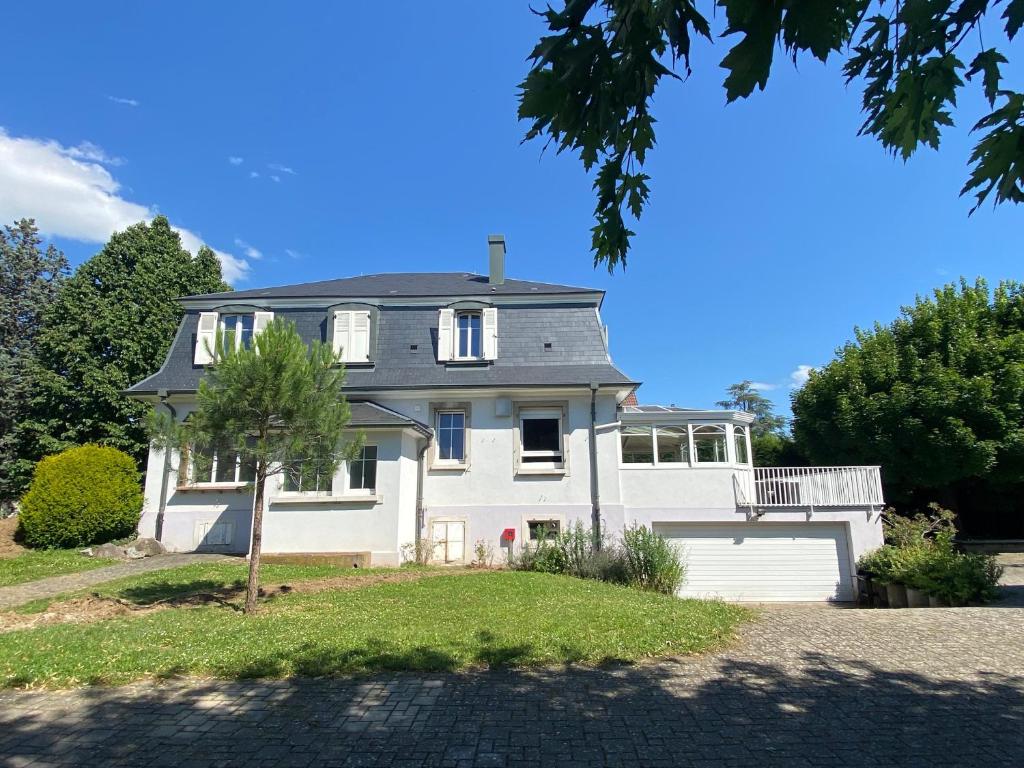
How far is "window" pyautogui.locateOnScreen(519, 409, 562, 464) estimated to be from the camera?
52.1 ft

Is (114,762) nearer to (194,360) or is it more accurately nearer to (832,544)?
(194,360)

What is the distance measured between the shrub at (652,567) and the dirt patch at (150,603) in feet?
15.4

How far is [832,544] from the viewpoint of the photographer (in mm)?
15375

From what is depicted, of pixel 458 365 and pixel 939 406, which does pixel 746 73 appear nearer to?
pixel 458 365

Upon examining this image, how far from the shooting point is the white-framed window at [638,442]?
53.9 feet

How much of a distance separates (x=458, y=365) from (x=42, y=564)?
10.8m

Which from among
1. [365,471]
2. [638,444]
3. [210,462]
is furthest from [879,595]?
[210,462]

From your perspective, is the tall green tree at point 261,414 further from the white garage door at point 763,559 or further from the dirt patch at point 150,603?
the white garage door at point 763,559

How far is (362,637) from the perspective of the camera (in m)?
6.29

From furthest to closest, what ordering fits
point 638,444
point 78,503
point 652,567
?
point 638,444 → point 78,503 → point 652,567

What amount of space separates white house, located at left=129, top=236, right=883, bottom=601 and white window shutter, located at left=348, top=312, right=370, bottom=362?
4 cm

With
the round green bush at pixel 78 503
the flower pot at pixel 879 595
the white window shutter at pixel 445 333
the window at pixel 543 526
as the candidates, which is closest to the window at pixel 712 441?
the window at pixel 543 526

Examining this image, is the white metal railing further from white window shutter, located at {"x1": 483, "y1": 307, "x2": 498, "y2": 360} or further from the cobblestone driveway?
the cobblestone driveway

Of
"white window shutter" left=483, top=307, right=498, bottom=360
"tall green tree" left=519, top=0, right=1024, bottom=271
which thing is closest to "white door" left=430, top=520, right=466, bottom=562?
"white window shutter" left=483, top=307, right=498, bottom=360
